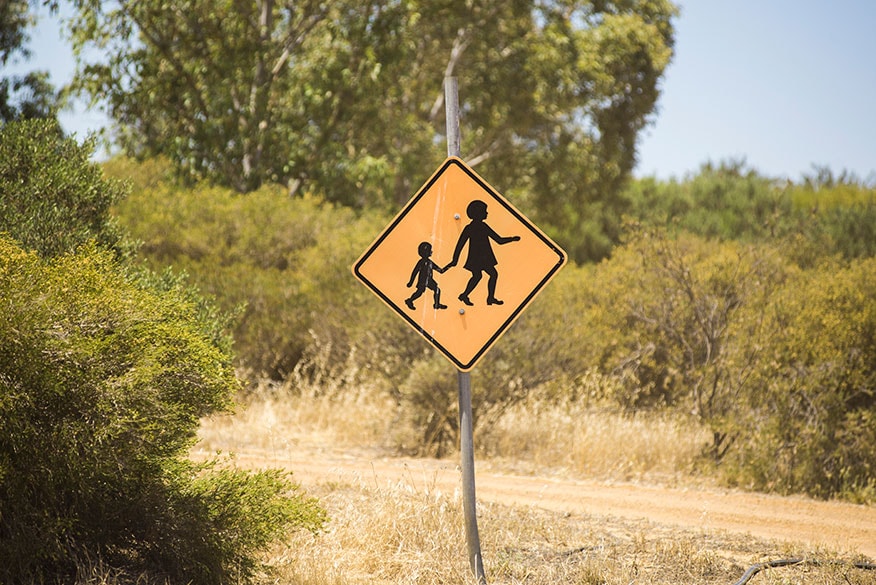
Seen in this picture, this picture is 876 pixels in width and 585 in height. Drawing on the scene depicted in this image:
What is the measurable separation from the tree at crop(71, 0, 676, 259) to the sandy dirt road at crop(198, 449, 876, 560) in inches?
405

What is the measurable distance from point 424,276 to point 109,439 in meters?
1.91

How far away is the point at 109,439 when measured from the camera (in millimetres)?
5086

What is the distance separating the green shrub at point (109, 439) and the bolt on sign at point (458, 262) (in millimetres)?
1115

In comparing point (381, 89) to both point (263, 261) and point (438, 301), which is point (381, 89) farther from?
point (438, 301)

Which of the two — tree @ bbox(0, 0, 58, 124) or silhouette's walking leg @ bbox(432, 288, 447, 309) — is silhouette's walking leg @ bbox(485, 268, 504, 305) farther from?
tree @ bbox(0, 0, 58, 124)

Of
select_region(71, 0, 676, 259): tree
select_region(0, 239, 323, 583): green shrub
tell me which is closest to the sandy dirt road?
select_region(0, 239, 323, 583): green shrub

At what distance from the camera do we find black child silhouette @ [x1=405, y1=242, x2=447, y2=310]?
588cm

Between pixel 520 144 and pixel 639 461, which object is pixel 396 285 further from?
pixel 520 144

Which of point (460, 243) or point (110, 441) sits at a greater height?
point (460, 243)

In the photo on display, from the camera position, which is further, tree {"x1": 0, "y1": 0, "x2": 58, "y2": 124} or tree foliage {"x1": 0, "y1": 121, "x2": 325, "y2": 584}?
tree {"x1": 0, "y1": 0, "x2": 58, "y2": 124}

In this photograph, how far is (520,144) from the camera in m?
27.9

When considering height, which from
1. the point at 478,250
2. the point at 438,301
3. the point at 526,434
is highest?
the point at 478,250

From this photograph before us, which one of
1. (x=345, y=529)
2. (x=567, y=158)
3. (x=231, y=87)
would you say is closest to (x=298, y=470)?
(x=345, y=529)

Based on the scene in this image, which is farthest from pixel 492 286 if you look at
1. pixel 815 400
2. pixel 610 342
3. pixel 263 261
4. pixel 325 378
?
pixel 263 261
